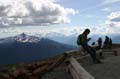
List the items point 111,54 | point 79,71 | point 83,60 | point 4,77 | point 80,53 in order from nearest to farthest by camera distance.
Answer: point 79,71 < point 4,77 < point 83,60 < point 80,53 < point 111,54

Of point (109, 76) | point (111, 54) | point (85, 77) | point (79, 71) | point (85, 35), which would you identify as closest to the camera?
point (85, 77)

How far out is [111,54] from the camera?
96.0 feet

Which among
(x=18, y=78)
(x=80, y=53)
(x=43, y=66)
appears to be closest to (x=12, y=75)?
(x=18, y=78)

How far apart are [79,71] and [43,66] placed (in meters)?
5.14

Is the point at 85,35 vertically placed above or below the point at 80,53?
above

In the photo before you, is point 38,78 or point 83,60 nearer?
point 38,78

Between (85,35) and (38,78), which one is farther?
(85,35)

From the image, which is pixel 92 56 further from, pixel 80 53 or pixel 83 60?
pixel 80 53

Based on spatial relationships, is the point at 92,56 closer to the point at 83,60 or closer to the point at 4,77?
the point at 83,60

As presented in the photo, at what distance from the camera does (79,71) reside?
44.9 feet

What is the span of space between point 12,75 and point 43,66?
3.19 meters

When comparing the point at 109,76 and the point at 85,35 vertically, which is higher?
the point at 85,35

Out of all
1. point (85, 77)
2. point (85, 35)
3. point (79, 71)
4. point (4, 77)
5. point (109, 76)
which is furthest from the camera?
point (85, 35)

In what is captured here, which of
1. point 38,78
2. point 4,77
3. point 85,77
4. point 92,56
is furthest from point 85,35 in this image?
point 85,77
